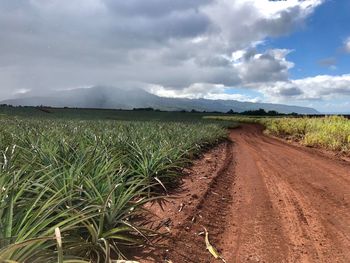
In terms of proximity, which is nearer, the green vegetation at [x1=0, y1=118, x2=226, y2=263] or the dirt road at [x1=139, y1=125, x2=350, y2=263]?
the green vegetation at [x1=0, y1=118, x2=226, y2=263]

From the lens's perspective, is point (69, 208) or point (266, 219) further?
point (266, 219)

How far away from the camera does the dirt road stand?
446 cm

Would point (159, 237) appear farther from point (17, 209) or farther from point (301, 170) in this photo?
point (301, 170)

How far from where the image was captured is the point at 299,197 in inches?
282

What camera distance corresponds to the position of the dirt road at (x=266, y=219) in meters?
4.46

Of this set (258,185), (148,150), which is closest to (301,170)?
(258,185)

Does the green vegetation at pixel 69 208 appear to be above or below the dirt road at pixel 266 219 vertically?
above

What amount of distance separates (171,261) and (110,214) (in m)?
0.77

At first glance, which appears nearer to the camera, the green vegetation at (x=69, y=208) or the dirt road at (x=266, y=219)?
the green vegetation at (x=69, y=208)

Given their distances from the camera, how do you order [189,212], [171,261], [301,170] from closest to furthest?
[171,261] → [189,212] → [301,170]

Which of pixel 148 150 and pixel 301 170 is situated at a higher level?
pixel 148 150

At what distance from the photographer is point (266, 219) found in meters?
5.74

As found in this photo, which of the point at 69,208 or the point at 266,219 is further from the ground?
the point at 69,208

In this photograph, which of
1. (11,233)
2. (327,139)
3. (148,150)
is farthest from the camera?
(327,139)
